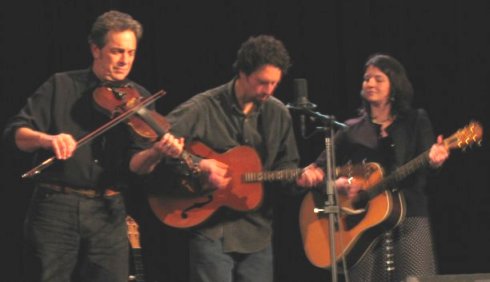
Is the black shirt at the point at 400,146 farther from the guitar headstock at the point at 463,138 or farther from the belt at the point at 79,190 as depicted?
the belt at the point at 79,190

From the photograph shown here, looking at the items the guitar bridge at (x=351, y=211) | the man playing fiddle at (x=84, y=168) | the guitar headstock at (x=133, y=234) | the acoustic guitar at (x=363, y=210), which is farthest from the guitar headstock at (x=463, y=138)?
the guitar headstock at (x=133, y=234)

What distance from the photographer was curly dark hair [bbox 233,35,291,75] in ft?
13.4

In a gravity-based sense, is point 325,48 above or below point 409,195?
above

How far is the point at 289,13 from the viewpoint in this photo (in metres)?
5.92

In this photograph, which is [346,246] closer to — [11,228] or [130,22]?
[130,22]

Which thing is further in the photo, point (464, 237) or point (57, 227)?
point (464, 237)

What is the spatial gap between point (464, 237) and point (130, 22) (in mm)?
3334

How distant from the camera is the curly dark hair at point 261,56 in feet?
13.4

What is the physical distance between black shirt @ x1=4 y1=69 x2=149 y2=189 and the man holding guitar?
409 millimetres

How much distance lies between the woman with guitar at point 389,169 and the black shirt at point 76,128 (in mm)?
1069

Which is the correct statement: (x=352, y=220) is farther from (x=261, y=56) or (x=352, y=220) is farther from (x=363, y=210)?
(x=261, y=56)

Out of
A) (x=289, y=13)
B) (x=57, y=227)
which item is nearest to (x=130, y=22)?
(x=57, y=227)

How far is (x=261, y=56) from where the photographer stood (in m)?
4.08

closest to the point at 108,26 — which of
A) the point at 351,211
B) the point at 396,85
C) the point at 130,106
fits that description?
the point at 130,106
